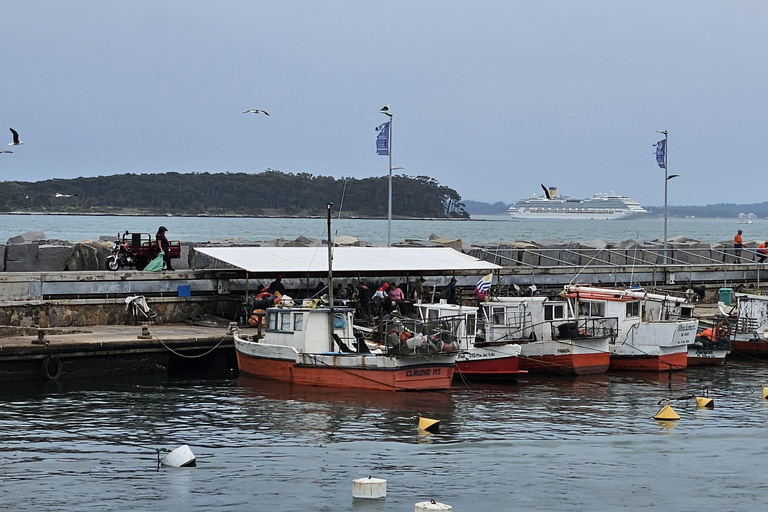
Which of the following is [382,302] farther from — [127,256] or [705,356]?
[705,356]

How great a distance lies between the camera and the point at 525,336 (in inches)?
Result: 1351

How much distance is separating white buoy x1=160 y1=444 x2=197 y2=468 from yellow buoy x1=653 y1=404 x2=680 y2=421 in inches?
499

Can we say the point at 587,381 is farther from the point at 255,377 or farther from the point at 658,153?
the point at 658,153

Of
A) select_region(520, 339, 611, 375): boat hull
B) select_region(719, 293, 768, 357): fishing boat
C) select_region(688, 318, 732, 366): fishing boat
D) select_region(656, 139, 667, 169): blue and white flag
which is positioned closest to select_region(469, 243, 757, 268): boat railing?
select_region(656, 139, 667, 169): blue and white flag

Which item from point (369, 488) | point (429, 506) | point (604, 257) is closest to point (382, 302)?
point (369, 488)

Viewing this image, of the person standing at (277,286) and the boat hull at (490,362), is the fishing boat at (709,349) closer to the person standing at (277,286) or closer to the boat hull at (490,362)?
the boat hull at (490,362)

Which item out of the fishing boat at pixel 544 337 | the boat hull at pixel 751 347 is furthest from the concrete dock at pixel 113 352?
the boat hull at pixel 751 347

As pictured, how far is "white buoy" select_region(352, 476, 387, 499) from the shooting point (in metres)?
18.9

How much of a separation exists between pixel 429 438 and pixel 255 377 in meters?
9.01

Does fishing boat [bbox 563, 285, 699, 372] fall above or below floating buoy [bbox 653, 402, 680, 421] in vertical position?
above

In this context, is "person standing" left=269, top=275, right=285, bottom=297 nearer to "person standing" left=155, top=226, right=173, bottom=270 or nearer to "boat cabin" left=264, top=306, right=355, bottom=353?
"person standing" left=155, top=226, right=173, bottom=270

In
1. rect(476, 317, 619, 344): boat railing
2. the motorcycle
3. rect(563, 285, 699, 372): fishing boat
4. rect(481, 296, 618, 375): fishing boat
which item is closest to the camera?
rect(476, 317, 619, 344): boat railing

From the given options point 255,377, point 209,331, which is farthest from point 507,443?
point 209,331

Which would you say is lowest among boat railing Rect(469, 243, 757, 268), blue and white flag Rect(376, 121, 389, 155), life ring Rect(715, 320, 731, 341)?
life ring Rect(715, 320, 731, 341)
